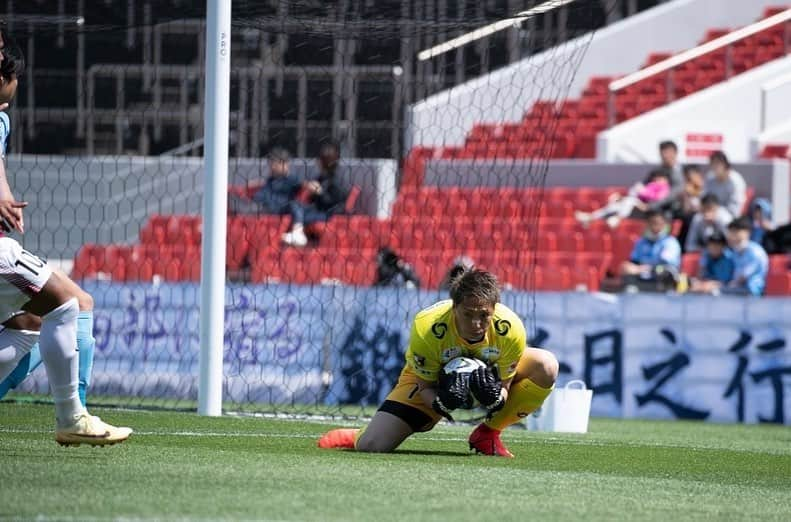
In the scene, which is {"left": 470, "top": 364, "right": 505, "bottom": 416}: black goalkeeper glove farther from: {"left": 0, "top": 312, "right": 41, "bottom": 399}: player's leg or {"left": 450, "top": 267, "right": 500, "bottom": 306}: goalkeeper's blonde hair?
{"left": 0, "top": 312, "right": 41, "bottom": 399}: player's leg

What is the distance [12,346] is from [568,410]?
497 centimetres

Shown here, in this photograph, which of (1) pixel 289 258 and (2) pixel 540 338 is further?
(1) pixel 289 258

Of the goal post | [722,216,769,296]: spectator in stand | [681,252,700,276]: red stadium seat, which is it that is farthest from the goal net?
[722,216,769,296]: spectator in stand

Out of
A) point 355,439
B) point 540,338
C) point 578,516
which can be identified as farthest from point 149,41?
point 578,516

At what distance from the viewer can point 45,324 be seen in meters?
7.06

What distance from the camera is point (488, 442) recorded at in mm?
8734

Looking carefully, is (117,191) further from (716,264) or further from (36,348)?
(36,348)

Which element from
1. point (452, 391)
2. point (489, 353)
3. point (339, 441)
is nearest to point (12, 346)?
point (339, 441)

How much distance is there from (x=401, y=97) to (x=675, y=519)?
510 inches

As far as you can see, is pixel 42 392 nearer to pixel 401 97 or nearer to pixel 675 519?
pixel 401 97

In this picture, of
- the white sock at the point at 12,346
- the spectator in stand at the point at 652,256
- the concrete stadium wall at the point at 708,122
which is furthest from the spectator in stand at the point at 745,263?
the white sock at the point at 12,346

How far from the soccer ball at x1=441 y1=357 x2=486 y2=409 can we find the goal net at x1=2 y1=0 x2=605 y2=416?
193 inches

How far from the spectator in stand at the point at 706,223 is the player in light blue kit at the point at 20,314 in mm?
10297

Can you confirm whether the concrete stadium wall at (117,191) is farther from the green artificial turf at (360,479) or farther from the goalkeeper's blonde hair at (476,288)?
the goalkeeper's blonde hair at (476,288)
